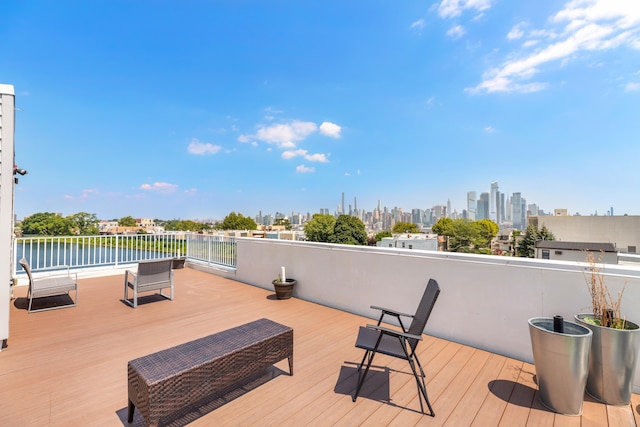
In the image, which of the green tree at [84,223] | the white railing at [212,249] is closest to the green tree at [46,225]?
the green tree at [84,223]

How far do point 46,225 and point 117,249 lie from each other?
5.90 ft

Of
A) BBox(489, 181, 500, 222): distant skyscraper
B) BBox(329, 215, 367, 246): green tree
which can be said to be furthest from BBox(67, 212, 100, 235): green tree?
BBox(489, 181, 500, 222): distant skyscraper

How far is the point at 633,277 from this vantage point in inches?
98.2

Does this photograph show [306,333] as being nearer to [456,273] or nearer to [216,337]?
[216,337]

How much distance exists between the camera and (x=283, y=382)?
8.57ft

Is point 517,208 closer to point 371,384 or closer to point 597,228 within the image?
point 597,228

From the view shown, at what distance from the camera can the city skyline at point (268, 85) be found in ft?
36.9

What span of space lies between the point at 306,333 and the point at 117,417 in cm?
223

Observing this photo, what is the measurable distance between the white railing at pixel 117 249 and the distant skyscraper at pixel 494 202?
90641 millimetres

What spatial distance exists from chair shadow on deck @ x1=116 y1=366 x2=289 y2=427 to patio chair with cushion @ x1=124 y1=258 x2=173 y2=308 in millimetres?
3315

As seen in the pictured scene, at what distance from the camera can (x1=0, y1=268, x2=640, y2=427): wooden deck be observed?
211 centimetres

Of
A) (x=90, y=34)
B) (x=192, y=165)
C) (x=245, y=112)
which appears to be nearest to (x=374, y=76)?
(x=245, y=112)

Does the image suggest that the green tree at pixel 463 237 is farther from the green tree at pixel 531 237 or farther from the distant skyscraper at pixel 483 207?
the distant skyscraper at pixel 483 207

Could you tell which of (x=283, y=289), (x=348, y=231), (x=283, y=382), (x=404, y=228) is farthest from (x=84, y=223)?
(x=404, y=228)
